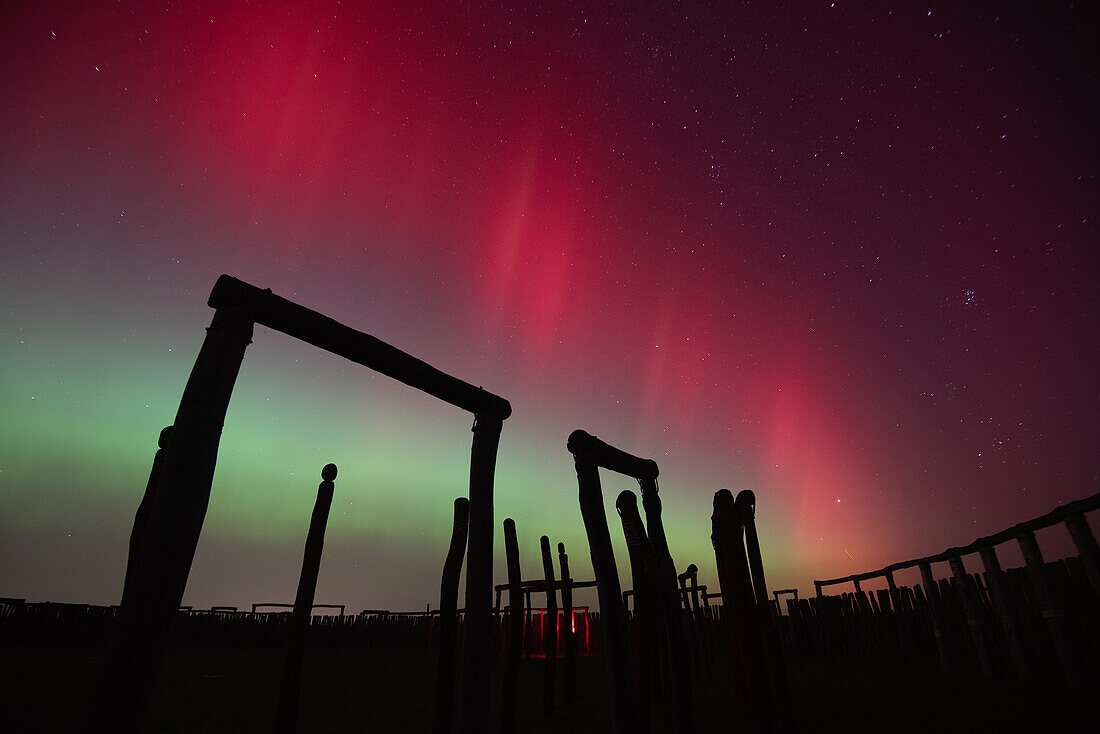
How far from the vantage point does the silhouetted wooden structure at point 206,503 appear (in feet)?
7.77

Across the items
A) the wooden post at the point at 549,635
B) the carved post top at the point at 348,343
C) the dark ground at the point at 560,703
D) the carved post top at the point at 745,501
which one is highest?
the carved post top at the point at 348,343

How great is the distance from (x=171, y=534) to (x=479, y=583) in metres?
2.26

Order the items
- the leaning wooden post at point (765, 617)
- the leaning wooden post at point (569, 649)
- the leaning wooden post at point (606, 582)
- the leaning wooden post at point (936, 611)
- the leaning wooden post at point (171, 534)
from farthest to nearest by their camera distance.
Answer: the leaning wooden post at point (936, 611), the leaning wooden post at point (569, 649), the leaning wooden post at point (765, 617), the leaning wooden post at point (606, 582), the leaning wooden post at point (171, 534)

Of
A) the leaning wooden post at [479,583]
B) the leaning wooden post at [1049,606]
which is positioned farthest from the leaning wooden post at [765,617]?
the leaning wooden post at [1049,606]

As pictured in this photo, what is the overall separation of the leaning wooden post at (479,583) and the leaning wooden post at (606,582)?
759 millimetres

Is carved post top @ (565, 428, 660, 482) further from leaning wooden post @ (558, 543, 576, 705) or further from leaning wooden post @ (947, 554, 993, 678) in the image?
leaning wooden post @ (947, 554, 993, 678)

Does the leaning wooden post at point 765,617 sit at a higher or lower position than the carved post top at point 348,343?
lower

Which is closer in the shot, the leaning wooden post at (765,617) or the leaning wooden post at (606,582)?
the leaning wooden post at (606,582)

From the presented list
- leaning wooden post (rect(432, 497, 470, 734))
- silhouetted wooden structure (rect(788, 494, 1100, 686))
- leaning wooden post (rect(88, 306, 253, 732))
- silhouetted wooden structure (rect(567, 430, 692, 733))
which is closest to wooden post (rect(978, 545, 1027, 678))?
silhouetted wooden structure (rect(788, 494, 1100, 686))

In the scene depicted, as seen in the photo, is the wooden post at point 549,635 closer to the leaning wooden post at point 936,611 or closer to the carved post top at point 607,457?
the carved post top at point 607,457

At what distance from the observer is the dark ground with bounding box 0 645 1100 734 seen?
5867mm

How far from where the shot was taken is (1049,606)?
6.82m

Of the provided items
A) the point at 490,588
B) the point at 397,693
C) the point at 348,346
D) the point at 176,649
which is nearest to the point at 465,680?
the point at 490,588

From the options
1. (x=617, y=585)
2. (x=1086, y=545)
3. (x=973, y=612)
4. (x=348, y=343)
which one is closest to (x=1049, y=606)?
(x=1086, y=545)
